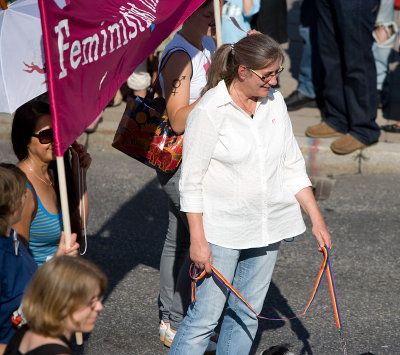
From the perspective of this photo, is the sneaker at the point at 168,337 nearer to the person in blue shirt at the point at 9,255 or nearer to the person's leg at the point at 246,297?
the person's leg at the point at 246,297

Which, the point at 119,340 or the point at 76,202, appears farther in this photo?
the point at 119,340

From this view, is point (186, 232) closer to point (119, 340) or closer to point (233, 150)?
point (119, 340)

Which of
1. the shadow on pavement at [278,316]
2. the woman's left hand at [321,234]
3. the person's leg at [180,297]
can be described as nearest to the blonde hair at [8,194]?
the person's leg at [180,297]

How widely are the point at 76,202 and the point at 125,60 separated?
87 cm

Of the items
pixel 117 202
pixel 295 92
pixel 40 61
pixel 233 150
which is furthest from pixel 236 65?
pixel 295 92

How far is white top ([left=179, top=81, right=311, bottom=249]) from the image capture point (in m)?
3.39

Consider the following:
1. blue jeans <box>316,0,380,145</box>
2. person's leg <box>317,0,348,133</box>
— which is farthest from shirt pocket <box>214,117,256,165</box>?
person's leg <box>317,0,348,133</box>

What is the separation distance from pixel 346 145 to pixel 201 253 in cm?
397

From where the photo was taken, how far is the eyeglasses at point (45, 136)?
3.70m

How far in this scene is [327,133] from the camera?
7.33m

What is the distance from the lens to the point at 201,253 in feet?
11.3

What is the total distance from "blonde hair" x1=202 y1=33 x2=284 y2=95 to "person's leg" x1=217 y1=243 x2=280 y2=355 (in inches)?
33.9

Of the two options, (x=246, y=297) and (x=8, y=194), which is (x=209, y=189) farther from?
(x=8, y=194)

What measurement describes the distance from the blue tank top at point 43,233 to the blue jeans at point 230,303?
0.77 m
